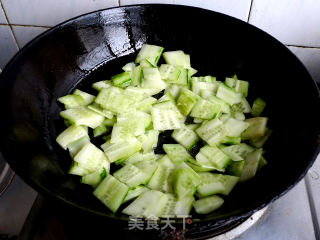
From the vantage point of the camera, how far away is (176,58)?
4.35 feet

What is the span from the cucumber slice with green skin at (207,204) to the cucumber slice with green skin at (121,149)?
0.28m

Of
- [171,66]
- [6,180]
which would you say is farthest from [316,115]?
[6,180]

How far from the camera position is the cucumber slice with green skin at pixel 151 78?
4.09 feet

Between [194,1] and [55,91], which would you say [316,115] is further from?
[55,91]

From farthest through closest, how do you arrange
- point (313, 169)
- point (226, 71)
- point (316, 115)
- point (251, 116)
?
point (226, 71) < point (251, 116) < point (313, 169) < point (316, 115)

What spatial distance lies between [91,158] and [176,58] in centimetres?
57

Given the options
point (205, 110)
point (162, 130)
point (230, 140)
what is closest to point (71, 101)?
point (162, 130)

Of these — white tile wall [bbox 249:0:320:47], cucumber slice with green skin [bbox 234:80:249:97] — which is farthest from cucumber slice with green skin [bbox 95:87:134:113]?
white tile wall [bbox 249:0:320:47]

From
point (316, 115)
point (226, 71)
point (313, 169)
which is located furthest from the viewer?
point (226, 71)

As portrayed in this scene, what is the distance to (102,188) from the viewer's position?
38.4 inches

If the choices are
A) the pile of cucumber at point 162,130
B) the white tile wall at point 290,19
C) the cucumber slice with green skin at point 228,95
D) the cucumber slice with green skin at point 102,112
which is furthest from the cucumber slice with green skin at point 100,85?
the white tile wall at point 290,19

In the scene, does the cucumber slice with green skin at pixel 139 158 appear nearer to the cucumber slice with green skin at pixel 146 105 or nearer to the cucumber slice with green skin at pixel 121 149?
the cucumber slice with green skin at pixel 121 149

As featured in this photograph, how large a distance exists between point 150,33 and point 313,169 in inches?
33.7

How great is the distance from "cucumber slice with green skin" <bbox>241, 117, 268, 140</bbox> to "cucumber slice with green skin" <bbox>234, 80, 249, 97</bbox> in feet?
0.50
